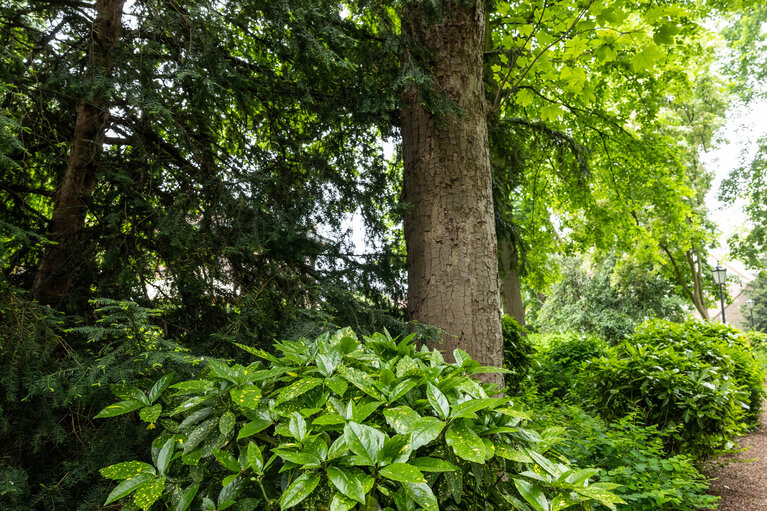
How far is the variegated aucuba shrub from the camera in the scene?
1188mm

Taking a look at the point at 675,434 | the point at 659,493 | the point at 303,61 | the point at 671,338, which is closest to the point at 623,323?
the point at 671,338

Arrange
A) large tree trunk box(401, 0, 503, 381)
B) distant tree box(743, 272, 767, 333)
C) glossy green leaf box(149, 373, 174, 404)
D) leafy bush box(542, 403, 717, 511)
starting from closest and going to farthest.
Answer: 1. glossy green leaf box(149, 373, 174, 404)
2. leafy bush box(542, 403, 717, 511)
3. large tree trunk box(401, 0, 503, 381)
4. distant tree box(743, 272, 767, 333)

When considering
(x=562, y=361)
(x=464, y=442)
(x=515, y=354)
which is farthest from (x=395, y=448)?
(x=562, y=361)

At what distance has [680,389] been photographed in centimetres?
441

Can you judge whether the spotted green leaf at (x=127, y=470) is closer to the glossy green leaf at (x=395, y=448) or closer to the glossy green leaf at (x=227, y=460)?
the glossy green leaf at (x=227, y=460)

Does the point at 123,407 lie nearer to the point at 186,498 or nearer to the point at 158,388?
the point at 158,388

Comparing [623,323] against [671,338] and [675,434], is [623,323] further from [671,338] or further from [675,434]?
[675,434]

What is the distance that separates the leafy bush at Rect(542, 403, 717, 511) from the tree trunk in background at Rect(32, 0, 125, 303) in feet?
11.4

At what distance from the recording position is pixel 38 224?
3.10 meters

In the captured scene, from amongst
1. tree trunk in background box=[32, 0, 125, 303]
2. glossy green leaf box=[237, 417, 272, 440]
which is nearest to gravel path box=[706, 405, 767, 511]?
glossy green leaf box=[237, 417, 272, 440]

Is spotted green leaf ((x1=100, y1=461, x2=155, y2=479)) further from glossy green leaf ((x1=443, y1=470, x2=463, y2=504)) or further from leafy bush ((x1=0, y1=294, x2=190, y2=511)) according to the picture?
glossy green leaf ((x1=443, y1=470, x2=463, y2=504))

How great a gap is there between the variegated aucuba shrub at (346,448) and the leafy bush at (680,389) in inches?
134

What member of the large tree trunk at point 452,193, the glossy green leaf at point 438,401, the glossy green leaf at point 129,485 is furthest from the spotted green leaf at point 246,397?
the large tree trunk at point 452,193

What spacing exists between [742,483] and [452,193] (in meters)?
4.98
